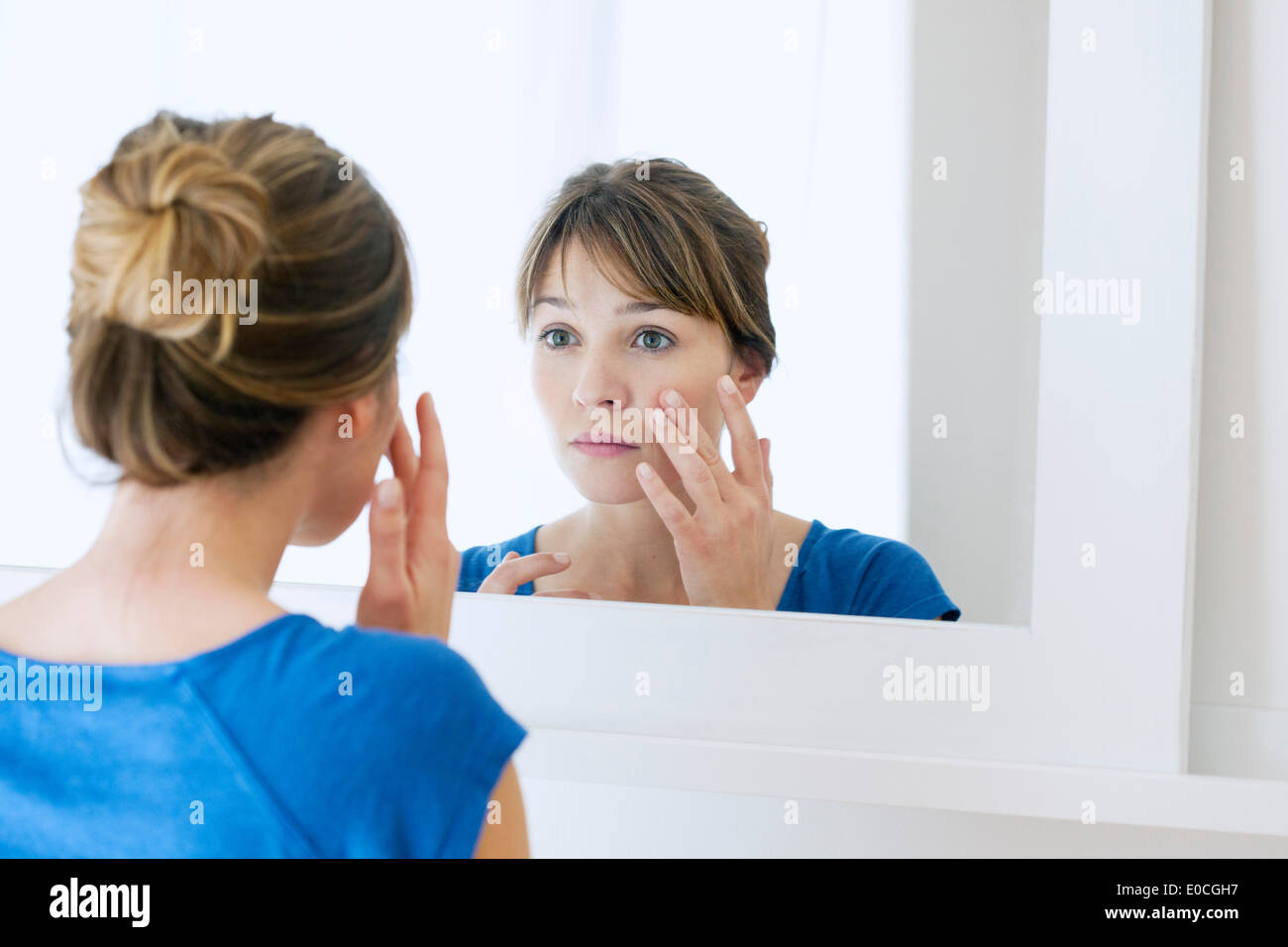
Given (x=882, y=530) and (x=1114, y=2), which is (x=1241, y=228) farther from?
(x=882, y=530)

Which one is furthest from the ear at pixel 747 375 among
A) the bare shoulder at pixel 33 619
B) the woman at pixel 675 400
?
the bare shoulder at pixel 33 619

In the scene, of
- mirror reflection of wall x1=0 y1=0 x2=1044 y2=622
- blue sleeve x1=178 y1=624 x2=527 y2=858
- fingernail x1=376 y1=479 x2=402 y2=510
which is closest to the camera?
blue sleeve x1=178 y1=624 x2=527 y2=858

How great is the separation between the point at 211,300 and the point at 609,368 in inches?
11.6

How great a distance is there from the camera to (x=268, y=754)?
407 millimetres

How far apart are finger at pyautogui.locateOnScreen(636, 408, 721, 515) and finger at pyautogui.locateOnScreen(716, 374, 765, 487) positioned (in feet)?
0.06

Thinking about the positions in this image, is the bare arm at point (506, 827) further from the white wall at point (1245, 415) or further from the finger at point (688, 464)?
the white wall at point (1245, 415)

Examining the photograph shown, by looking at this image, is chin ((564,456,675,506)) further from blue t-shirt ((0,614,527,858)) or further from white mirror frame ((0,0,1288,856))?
blue t-shirt ((0,614,527,858))

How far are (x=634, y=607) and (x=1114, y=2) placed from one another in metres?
0.41

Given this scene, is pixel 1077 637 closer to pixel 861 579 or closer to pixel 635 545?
pixel 861 579

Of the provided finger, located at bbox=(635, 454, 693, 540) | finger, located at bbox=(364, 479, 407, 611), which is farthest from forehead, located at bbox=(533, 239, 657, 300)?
finger, located at bbox=(364, 479, 407, 611)

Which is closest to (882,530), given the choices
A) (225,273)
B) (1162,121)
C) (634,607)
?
(634,607)

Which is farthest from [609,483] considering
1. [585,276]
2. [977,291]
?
[977,291]

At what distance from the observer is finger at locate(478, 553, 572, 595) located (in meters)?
0.70

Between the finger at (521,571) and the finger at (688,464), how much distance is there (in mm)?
88
